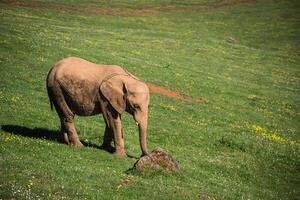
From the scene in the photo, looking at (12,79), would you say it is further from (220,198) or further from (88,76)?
(220,198)

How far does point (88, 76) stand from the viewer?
23.0 metres

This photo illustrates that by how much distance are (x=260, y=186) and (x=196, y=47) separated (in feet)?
164

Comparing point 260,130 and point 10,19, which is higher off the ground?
point 10,19

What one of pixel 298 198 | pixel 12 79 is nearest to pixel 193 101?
pixel 12 79

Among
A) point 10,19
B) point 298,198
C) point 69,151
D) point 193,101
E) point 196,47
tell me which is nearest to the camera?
point 69,151

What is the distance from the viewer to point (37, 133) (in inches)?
1005

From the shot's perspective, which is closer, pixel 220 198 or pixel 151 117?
pixel 220 198

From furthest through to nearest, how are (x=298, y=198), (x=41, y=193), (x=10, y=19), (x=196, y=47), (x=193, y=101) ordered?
1. (x=196, y=47)
2. (x=10, y=19)
3. (x=193, y=101)
4. (x=298, y=198)
5. (x=41, y=193)

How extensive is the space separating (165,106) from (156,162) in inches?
659

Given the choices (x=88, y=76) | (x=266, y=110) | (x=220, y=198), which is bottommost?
(x=266, y=110)

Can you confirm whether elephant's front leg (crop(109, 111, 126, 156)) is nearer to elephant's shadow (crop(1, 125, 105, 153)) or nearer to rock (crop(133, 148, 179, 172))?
elephant's shadow (crop(1, 125, 105, 153))

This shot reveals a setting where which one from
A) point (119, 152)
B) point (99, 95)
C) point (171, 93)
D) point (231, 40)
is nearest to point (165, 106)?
point (171, 93)

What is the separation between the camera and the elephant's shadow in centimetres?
2459

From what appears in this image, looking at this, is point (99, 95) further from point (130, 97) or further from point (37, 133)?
point (37, 133)
